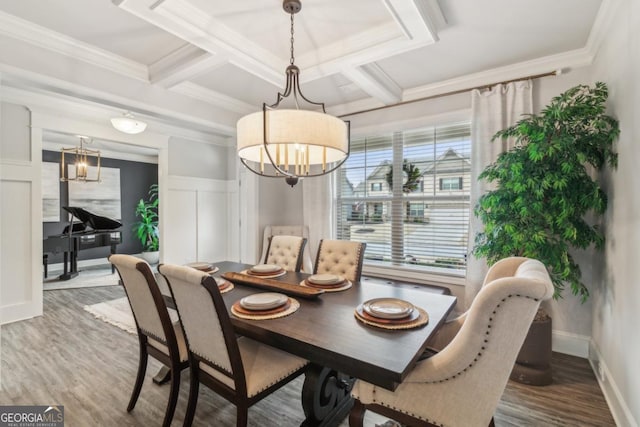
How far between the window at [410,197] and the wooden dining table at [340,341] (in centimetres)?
164

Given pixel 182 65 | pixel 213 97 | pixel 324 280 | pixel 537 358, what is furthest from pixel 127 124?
pixel 537 358

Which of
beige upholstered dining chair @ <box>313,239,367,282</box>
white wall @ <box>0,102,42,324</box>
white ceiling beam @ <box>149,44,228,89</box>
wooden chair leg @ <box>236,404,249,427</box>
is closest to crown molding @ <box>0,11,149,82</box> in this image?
white ceiling beam @ <box>149,44,228,89</box>

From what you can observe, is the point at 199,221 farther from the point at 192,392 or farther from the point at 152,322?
the point at 192,392

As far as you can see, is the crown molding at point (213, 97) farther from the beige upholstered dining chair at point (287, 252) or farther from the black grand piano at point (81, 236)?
the black grand piano at point (81, 236)

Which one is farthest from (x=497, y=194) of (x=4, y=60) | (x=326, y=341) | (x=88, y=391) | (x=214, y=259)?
(x=214, y=259)

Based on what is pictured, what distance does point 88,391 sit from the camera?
219cm

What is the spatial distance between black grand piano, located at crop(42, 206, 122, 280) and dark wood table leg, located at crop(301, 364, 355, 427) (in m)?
5.46

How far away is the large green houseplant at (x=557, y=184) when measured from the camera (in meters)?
2.14

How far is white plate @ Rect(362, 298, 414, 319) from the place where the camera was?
155cm

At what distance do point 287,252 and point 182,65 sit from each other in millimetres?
1979

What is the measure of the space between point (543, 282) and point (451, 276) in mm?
2449

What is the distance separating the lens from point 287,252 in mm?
3119

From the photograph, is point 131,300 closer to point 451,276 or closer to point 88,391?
point 88,391

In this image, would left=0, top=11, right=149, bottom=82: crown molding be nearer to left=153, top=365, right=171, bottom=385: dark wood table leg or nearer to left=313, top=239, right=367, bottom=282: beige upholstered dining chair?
left=313, top=239, right=367, bottom=282: beige upholstered dining chair
